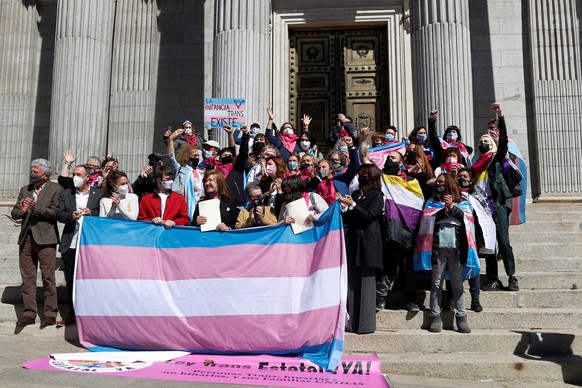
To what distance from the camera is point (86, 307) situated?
730 centimetres

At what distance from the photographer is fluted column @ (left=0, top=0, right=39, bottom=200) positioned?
16.5 m

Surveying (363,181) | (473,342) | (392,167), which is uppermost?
(392,167)

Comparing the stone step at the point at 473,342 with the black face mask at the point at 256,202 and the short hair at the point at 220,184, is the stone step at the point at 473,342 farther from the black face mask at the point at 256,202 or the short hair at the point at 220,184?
the short hair at the point at 220,184

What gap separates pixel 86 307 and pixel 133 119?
9.67 meters

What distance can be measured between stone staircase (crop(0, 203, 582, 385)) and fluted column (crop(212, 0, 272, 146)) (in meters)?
5.57

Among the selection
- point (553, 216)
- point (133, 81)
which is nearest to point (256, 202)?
point (553, 216)

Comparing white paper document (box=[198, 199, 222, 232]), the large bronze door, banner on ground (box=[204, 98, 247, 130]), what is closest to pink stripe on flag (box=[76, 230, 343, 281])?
white paper document (box=[198, 199, 222, 232])

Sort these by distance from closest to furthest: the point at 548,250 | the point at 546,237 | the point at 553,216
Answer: the point at 548,250, the point at 546,237, the point at 553,216

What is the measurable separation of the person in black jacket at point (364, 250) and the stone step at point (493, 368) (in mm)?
766

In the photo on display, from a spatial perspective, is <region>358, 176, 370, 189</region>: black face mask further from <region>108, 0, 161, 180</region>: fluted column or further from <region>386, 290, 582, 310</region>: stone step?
<region>108, 0, 161, 180</region>: fluted column

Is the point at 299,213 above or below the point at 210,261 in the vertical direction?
above

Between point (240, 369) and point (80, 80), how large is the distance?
10.1 m

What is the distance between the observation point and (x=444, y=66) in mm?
12492

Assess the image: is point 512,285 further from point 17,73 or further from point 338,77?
point 17,73
